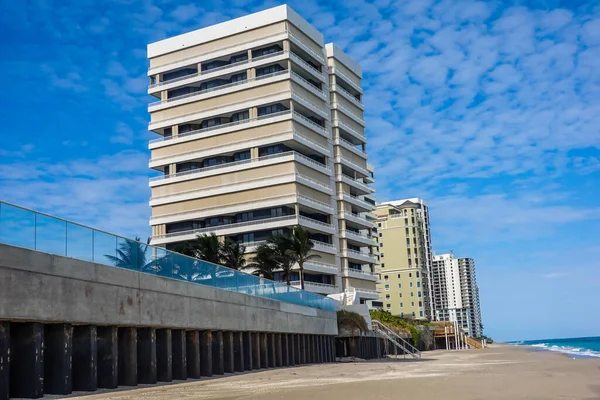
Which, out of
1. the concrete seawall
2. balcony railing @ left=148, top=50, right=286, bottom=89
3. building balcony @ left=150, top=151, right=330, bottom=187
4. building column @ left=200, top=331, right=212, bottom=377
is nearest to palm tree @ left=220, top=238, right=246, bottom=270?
building balcony @ left=150, top=151, right=330, bottom=187

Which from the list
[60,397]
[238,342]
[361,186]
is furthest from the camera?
[361,186]

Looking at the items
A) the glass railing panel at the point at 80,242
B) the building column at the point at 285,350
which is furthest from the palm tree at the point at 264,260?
the glass railing panel at the point at 80,242

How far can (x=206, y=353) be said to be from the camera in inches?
1176

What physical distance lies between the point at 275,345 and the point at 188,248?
3066 cm

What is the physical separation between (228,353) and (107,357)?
10.8 metres

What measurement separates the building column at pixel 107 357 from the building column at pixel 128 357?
55 cm

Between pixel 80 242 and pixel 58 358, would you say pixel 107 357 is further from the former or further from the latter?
pixel 80 242

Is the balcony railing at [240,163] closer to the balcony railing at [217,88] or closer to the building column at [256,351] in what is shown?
the balcony railing at [217,88]

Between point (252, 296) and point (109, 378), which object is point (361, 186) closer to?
point (252, 296)

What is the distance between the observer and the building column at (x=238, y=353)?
33406mm

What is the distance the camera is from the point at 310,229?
82.9 meters

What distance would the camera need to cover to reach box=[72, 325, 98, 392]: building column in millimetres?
20328

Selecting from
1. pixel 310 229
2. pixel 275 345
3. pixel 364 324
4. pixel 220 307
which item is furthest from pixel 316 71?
pixel 220 307

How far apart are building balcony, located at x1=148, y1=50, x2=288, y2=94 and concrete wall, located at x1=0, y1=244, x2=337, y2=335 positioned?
52.7m
